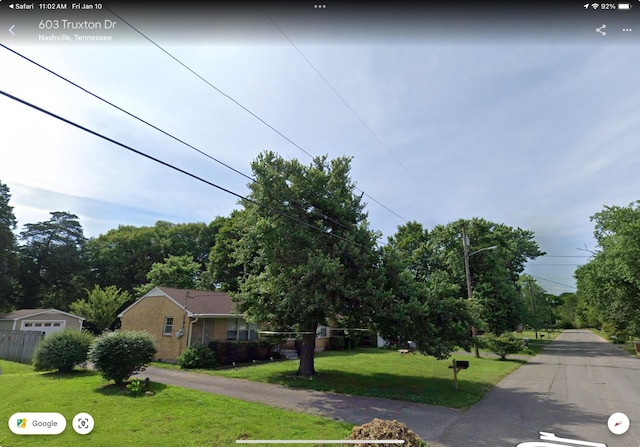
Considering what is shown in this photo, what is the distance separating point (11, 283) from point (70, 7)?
128 feet

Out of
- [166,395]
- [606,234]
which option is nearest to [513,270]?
[606,234]

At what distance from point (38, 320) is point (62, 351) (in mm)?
15888

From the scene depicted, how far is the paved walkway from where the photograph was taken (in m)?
7.49

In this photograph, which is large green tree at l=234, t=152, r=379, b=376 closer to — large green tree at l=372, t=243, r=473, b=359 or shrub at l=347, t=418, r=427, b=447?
large green tree at l=372, t=243, r=473, b=359

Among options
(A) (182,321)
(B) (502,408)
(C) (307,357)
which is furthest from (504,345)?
(A) (182,321)

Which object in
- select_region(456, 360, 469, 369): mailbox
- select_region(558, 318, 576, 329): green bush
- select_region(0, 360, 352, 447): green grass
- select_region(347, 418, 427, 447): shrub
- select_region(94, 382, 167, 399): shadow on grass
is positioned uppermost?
select_region(347, 418, 427, 447): shrub

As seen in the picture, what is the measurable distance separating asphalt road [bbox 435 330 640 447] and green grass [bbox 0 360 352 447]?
9.21 feet

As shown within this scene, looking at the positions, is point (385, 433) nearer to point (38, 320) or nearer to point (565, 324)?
point (38, 320)

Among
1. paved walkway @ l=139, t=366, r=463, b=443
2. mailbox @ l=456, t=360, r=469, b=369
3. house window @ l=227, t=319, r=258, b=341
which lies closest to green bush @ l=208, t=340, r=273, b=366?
house window @ l=227, t=319, r=258, b=341

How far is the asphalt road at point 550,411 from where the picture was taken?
6369 mm

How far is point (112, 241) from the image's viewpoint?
125ft

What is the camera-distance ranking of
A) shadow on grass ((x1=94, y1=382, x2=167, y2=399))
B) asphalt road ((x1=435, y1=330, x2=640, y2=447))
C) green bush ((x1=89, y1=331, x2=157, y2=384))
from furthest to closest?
1. green bush ((x1=89, y1=331, x2=157, y2=384))
2. shadow on grass ((x1=94, y1=382, x2=167, y2=399))
3. asphalt road ((x1=435, y1=330, x2=640, y2=447))

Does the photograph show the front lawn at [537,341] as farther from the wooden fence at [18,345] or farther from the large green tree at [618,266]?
the wooden fence at [18,345]

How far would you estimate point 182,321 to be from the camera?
1744 cm
